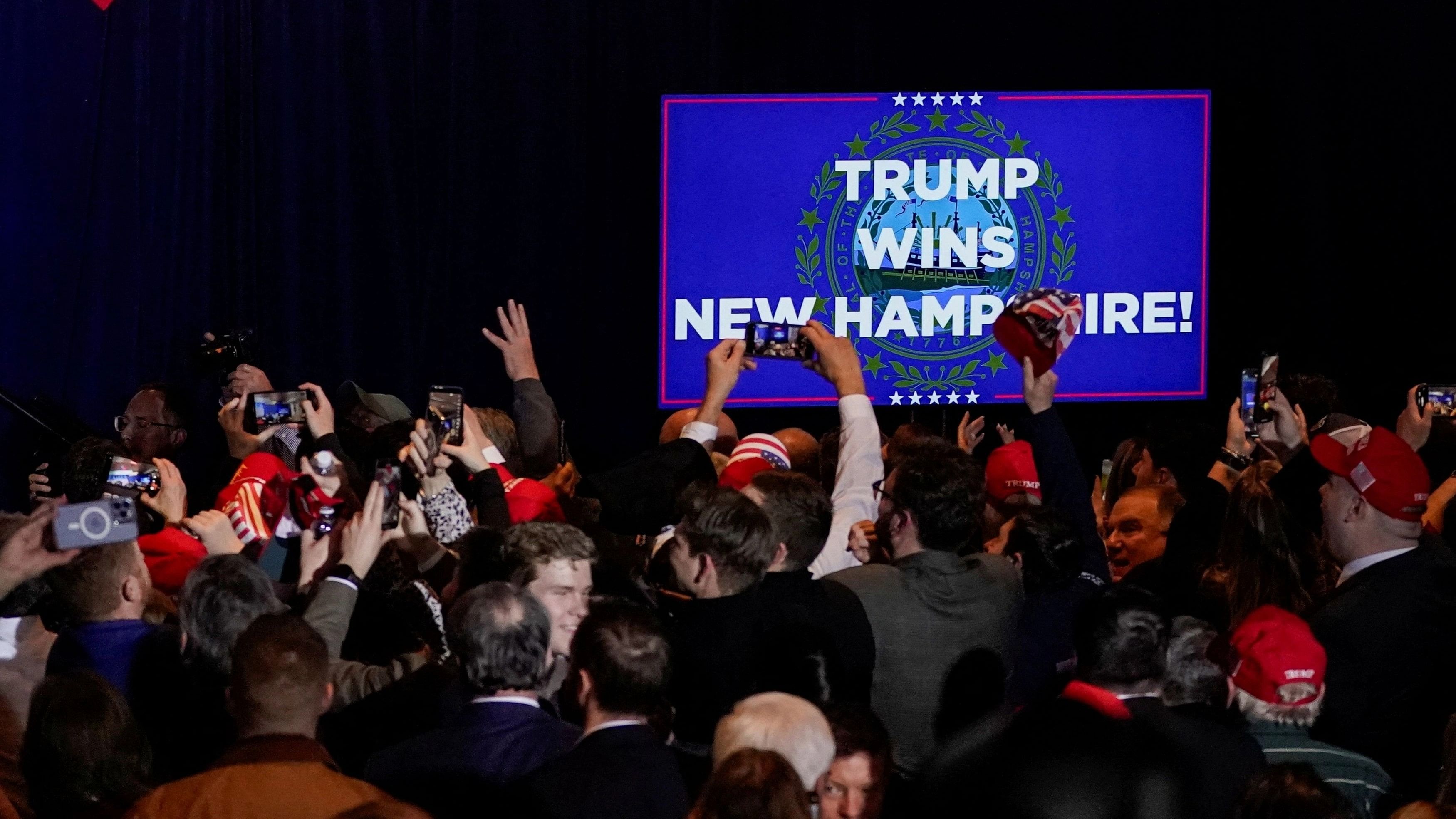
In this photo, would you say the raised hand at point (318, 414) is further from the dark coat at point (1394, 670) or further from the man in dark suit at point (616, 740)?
the dark coat at point (1394, 670)

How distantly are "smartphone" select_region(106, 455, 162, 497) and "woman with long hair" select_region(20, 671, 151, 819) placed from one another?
55.3 inches

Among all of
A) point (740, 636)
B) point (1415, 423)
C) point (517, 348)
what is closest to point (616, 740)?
point (740, 636)

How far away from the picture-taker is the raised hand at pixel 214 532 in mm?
3338

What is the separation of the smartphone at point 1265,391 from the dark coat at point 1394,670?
2.60 ft

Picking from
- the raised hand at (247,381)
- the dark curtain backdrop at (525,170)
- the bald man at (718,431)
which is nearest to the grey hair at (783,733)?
the bald man at (718,431)

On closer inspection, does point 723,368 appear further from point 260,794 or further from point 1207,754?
point 260,794

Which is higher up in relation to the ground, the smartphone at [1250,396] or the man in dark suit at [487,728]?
the smartphone at [1250,396]

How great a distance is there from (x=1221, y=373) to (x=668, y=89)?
2.83 m

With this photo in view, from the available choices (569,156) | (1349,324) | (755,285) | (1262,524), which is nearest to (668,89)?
(569,156)

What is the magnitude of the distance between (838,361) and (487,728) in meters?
1.49

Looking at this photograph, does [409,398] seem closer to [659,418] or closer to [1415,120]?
[659,418]

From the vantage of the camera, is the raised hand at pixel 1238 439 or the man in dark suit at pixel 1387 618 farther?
the raised hand at pixel 1238 439

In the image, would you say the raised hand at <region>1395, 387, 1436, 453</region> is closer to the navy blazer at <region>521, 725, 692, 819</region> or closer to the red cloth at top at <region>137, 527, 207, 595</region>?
the navy blazer at <region>521, 725, 692, 819</region>

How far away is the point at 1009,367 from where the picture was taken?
675cm
